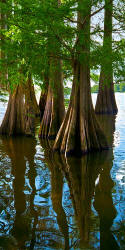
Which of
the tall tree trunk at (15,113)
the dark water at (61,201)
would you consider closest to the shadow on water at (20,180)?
the dark water at (61,201)

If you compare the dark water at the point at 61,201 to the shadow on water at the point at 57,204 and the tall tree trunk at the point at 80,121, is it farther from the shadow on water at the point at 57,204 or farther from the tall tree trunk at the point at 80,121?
the tall tree trunk at the point at 80,121

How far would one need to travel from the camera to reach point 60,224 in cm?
476

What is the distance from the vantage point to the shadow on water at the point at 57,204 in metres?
4.29

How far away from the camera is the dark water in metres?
4.32

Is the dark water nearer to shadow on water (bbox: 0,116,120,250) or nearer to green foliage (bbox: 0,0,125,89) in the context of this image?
shadow on water (bbox: 0,116,120,250)

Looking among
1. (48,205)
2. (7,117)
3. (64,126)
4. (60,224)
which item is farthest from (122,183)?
(7,117)

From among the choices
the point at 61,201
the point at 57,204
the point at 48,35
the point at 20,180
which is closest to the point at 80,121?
the point at 48,35

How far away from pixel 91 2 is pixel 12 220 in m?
6.21

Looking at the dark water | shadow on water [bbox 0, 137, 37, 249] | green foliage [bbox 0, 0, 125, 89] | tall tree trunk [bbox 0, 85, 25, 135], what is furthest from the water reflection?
tall tree trunk [bbox 0, 85, 25, 135]

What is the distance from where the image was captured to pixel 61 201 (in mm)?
5703

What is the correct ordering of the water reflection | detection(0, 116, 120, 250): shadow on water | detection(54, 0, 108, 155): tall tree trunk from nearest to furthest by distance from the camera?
detection(0, 116, 120, 250): shadow on water < the water reflection < detection(54, 0, 108, 155): tall tree trunk

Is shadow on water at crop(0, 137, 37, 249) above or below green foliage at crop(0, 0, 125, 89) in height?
below

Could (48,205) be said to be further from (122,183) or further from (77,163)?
(77,163)

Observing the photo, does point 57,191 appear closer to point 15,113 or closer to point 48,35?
point 48,35
